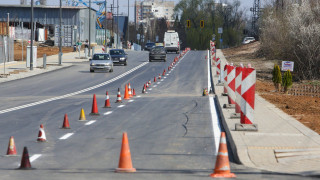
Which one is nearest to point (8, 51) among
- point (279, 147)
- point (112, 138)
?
point (112, 138)

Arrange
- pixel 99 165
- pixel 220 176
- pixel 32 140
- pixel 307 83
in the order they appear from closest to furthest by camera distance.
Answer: pixel 220 176 → pixel 99 165 → pixel 32 140 → pixel 307 83

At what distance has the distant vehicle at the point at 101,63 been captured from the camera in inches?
2080

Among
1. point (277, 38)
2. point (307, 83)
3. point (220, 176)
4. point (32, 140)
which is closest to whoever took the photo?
point (220, 176)

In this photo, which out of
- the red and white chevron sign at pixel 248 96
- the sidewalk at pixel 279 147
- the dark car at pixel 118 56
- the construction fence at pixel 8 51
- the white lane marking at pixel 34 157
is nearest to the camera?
the sidewalk at pixel 279 147

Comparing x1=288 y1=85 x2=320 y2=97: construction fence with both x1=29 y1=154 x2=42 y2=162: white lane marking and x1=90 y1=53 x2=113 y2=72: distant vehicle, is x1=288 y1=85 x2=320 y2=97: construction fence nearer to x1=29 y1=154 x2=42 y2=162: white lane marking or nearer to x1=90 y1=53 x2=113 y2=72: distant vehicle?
x1=90 y1=53 x2=113 y2=72: distant vehicle

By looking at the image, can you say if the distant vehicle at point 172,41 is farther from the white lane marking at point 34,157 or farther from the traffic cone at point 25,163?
the traffic cone at point 25,163

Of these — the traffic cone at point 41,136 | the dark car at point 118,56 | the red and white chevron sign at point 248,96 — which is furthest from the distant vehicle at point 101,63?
the traffic cone at point 41,136

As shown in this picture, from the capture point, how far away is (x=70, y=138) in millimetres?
14766

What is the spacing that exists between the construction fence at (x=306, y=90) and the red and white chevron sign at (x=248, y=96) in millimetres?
19150

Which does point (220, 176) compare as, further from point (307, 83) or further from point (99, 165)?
point (307, 83)

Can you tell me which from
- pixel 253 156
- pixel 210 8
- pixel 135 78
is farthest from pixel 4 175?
pixel 210 8

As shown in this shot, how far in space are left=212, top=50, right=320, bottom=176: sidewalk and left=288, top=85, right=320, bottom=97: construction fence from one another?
18.2m

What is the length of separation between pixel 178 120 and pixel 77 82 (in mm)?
24628

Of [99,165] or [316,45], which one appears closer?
[99,165]
